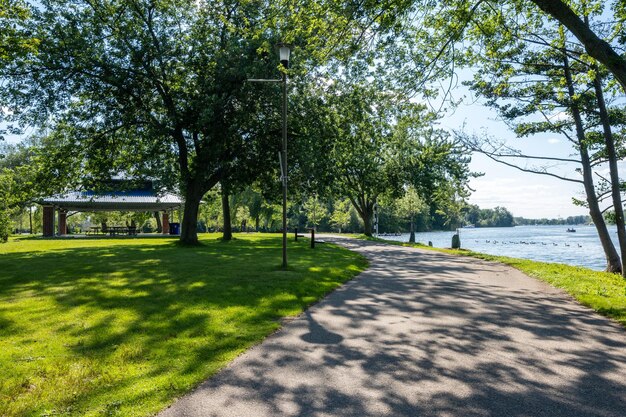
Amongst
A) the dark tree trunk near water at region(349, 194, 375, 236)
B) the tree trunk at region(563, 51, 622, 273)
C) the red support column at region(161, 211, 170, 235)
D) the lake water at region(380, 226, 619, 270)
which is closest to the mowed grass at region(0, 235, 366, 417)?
the tree trunk at region(563, 51, 622, 273)

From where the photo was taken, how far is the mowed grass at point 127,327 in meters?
3.79

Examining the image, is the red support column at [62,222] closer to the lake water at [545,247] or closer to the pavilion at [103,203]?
the pavilion at [103,203]

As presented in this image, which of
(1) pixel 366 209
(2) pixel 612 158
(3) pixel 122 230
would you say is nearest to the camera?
(2) pixel 612 158

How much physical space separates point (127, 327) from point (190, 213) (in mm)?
17136

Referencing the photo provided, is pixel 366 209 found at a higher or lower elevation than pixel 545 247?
higher

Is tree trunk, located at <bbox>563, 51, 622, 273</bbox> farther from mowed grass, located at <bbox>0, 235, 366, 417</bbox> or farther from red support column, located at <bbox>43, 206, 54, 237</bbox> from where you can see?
red support column, located at <bbox>43, 206, 54, 237</bbox>

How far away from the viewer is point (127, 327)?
19.5ft

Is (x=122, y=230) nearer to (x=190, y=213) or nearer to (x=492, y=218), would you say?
(x=190, y=213)

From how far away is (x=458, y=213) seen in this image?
35844mm

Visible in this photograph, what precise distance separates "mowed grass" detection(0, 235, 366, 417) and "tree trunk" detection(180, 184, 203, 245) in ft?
33.6

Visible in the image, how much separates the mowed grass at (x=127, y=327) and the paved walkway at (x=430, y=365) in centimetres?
47

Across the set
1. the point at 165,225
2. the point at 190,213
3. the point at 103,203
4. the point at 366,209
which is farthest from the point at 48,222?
the point at 366,209

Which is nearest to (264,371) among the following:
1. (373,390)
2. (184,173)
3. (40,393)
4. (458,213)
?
(373,390)

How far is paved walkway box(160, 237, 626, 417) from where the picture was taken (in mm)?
3537
